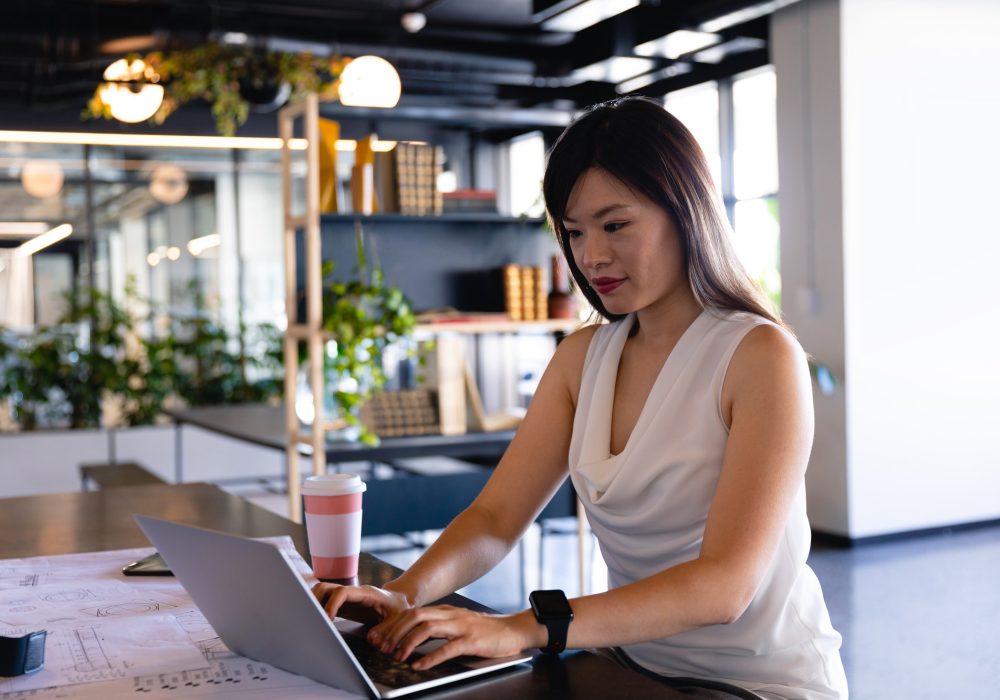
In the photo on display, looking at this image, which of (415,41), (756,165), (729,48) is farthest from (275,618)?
(756,165)

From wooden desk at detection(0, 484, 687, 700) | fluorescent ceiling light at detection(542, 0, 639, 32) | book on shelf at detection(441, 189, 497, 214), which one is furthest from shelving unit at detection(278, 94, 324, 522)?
wooden desk at detection(0, 484, 687, 700)

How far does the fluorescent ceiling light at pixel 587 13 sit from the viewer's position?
4445mm

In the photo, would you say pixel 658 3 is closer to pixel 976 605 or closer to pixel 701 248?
pixel 976 605

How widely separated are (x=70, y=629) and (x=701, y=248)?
0.96 m

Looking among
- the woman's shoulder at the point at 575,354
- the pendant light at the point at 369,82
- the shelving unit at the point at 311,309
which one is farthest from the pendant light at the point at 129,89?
the woman's shoulder at the point at 575,354

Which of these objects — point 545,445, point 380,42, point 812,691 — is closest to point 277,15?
point 380,42

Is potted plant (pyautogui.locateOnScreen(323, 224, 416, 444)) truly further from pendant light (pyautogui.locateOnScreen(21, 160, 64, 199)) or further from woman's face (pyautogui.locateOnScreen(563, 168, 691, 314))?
pendant light (pyautogui.locateOnScreen(21, 160, 64, 199))

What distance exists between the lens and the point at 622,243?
156 cm

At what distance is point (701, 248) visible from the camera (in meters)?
1.57

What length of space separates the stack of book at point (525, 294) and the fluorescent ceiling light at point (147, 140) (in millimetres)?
3670

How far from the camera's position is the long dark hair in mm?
1538

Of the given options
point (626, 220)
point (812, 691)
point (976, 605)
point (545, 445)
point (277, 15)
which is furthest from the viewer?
point (277, 15)

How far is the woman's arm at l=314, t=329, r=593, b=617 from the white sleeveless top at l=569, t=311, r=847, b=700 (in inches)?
4.5

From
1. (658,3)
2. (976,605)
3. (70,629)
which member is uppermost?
(658,3)
